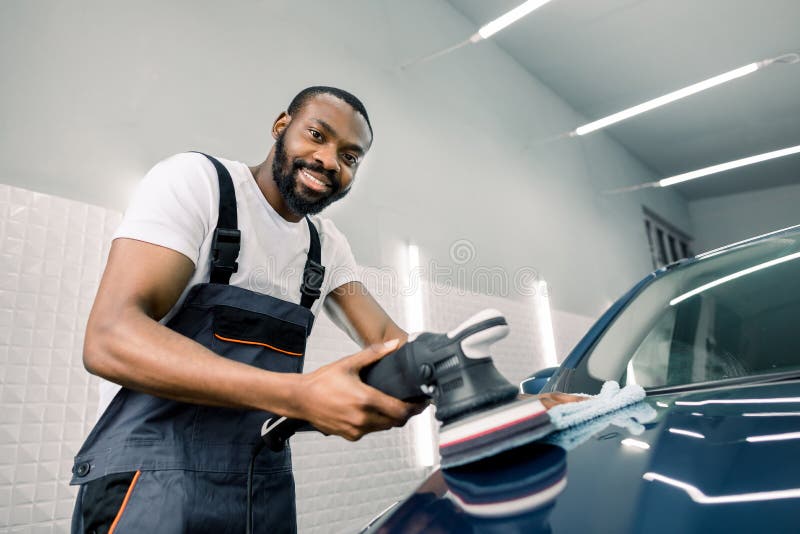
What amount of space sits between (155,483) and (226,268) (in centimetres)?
41

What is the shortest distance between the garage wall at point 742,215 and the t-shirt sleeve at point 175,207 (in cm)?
826

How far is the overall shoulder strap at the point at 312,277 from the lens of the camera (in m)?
1.23

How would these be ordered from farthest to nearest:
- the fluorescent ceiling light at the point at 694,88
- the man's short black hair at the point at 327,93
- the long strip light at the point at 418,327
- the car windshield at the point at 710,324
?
1. the fluorescent ceiling light at the point at 694,88
2. the long strip light at the point at 418,327
3. the man's short black hair at the point at 327,93
4. the car windshield at the point at 710,324

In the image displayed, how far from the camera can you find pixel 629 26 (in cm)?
452

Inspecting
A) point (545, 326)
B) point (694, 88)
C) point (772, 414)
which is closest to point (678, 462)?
point (772, 414)

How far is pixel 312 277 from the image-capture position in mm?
1248

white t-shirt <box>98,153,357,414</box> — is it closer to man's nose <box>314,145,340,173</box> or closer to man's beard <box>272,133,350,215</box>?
man's beard <box>272,133,350,215</box>

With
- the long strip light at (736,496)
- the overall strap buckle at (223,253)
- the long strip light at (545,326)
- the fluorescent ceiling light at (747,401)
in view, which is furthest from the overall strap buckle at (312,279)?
the long strip light at (545,326)

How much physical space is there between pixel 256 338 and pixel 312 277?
0.78 feet

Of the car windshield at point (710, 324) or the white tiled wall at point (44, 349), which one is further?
the white tiled wall at point (44, 349)

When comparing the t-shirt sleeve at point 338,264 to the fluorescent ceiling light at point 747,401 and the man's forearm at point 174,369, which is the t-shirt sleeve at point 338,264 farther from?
the fluorescent ceiling light at point 747,401

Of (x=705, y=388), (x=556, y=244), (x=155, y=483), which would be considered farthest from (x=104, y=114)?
(x=556, y=244)

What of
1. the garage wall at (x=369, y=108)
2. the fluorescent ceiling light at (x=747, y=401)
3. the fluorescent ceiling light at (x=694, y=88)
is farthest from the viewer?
the fluorescent ceiling light at (x=694, y=88)

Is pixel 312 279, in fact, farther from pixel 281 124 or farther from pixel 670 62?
pixel 670 62
